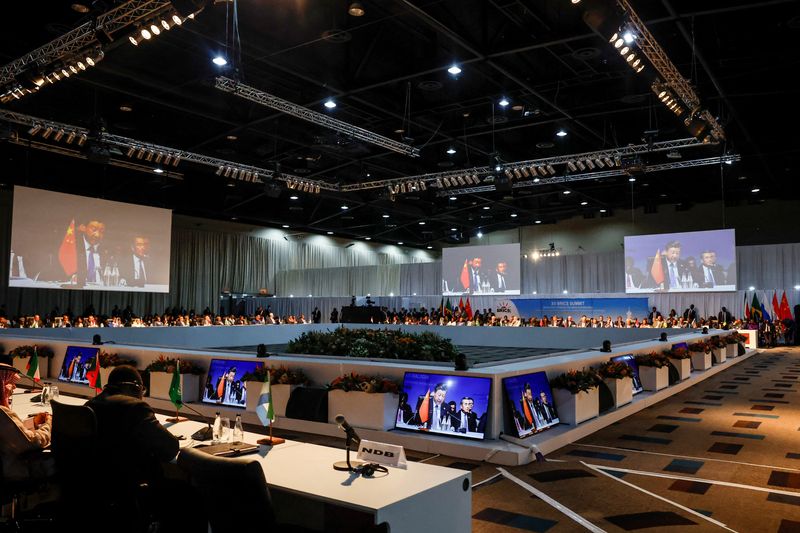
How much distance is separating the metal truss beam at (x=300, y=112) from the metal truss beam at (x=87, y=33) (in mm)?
1721

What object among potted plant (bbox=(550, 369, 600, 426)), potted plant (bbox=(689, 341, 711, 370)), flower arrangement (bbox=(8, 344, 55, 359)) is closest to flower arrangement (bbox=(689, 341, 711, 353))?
potted plant (bbox=(689, 341, 711, 370))

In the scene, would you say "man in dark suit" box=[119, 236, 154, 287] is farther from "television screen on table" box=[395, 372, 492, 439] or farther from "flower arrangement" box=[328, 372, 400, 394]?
"television screen on table" box=[395, 372, 492, 439]

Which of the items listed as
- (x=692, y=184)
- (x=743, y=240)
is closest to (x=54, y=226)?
(x=692, y=184)

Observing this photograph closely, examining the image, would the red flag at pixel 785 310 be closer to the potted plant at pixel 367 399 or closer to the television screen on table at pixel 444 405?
the television screen on table at pixel 444 405

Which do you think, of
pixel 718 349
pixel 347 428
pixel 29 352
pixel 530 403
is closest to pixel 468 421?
pixel 530 403

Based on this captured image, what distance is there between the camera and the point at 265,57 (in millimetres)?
9703

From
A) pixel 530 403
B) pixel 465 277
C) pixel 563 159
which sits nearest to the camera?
pixel 530 403

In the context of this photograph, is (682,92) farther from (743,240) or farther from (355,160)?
(743,240)

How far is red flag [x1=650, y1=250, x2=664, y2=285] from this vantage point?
19.8 metres

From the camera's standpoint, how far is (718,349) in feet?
43.6

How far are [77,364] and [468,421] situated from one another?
6.60 meters

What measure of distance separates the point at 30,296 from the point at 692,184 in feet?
78.9

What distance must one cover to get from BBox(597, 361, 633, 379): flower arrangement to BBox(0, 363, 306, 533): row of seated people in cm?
540

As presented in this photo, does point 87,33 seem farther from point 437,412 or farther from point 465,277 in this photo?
point 465,277
